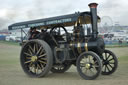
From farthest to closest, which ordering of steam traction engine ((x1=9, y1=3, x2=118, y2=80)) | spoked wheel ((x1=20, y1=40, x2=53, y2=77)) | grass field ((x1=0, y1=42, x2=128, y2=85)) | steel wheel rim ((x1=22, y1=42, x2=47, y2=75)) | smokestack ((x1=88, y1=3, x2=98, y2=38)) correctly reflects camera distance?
steel wheel rim ((x1=22, y1=42, x2=47, y2=75))
spoked wheel ((x1=20, y1=40, x2=53, y2=77))
smokestack ((x1=88, y1=3, x2=98, y2=38))
steam traction engine ((x1=9, y1=3, x2=118, y2=80))
grass field ((x1=0, y1=42, x2=128, y2=85))

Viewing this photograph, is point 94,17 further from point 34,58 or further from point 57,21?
point 34,58

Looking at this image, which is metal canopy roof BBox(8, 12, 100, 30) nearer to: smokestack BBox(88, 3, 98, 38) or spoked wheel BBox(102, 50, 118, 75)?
smokestack BBox(88, 3, 98, 38)

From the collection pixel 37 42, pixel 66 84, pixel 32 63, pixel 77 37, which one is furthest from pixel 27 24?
pixel 66 84

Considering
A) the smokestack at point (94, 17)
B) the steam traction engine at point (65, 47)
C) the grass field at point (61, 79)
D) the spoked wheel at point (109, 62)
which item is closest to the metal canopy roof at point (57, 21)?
the steam traction engine at point (65, 47)

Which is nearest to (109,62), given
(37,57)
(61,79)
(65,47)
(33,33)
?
(65,47)

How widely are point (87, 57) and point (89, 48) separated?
1.16 ft

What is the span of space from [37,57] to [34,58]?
0.12 meters

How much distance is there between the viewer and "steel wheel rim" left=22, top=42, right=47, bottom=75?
6.21 m

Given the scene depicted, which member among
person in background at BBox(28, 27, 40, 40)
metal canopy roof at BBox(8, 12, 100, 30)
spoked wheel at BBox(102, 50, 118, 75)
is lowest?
spoked wheel at BBox(102, 50, 118, 75)

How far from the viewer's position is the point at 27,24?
6.73 m

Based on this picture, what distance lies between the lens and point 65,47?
617cm

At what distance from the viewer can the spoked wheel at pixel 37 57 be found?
233 inches

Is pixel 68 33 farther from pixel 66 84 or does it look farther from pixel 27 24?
pixel 66 84

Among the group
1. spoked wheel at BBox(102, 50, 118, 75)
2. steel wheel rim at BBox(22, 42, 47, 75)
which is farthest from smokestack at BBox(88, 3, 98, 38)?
steel wheel rim at BBox(22, 42, 47, 75)
